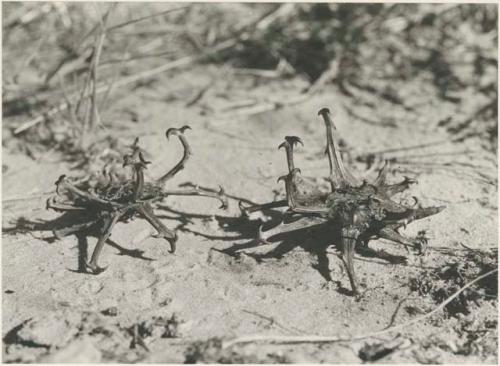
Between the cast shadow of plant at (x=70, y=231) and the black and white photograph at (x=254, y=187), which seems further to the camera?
the cast shadow of plant at (x=70, y=231)

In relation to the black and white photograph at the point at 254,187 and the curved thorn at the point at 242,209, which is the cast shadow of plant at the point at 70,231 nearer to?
the black and white photograph at the point at 254,187

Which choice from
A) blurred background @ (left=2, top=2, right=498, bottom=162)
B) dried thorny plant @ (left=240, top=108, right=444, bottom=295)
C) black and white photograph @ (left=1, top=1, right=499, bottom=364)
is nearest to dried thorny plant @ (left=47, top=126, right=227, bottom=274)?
black and white photograph @ (left=1, top=1, right=499, bottom=364)

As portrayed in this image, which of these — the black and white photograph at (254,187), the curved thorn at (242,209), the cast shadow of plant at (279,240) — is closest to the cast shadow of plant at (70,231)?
the black and white photograph at (254,187)

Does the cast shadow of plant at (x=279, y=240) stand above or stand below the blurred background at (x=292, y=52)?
below

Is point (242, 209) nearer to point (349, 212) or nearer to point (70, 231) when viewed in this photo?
point (349, 212)

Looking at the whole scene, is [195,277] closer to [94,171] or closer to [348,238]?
[348,238]

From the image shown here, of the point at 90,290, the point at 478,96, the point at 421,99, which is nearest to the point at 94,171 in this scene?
the point at 90,290

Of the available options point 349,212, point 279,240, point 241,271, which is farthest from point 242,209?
point 349,212
